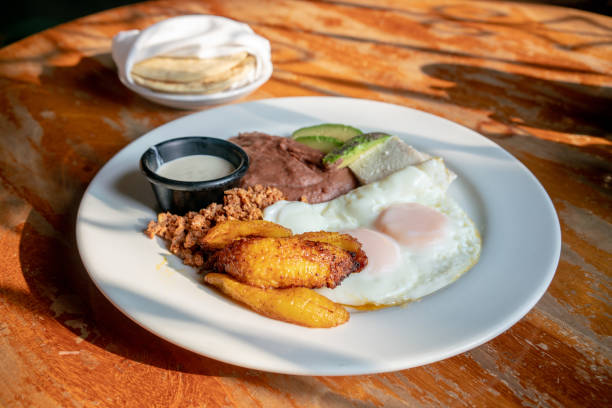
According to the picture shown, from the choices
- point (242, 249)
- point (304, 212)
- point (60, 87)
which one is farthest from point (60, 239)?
point (60, 87)

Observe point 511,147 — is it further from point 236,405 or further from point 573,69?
point 236,405

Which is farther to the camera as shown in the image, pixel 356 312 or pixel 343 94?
pixel 343 94

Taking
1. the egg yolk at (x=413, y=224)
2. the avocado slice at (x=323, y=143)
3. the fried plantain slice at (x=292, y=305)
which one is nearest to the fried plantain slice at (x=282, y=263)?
the fried plantain slice at (x=292, y=305)

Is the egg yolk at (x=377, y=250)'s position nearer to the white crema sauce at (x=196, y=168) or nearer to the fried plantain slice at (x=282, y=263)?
the fried plantain slice at (x=282, y=263)

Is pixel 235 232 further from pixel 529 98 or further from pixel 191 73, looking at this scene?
pixel 529 98

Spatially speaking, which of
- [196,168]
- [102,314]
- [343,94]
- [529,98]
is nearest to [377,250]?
[196,168]
